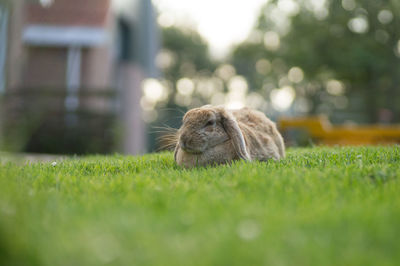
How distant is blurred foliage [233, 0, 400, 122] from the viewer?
20672 mm

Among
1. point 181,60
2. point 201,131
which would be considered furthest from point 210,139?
point 181,60

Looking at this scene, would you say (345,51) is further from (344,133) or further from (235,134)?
(235,134)

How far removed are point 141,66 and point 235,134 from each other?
55.9 feet

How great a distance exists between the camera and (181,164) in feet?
14.8

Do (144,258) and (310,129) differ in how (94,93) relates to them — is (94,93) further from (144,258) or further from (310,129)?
(144,258)

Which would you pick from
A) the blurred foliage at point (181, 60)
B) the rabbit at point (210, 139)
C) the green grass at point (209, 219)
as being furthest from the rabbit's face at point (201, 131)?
the blurred foliage at point (181, 60)

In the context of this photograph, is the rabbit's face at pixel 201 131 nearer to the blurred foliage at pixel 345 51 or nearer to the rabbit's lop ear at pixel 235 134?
the rabbit's lop ear at pixel 235 134

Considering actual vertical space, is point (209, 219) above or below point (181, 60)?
below

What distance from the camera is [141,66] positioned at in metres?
20.6

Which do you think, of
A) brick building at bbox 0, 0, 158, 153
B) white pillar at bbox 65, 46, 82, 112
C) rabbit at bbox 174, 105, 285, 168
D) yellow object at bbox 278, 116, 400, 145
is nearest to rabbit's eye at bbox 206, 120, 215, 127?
rabbit at bbox 174, 105, 285, 168

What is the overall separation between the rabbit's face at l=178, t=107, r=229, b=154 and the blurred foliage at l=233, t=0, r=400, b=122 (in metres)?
17.6

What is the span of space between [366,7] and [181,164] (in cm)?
1944

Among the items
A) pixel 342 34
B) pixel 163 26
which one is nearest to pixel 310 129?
pixel 342 34

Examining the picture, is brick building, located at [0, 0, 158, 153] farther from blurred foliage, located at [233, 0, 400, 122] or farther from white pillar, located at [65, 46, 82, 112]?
blurred foliage, located at [233, 0, 400, 122]
